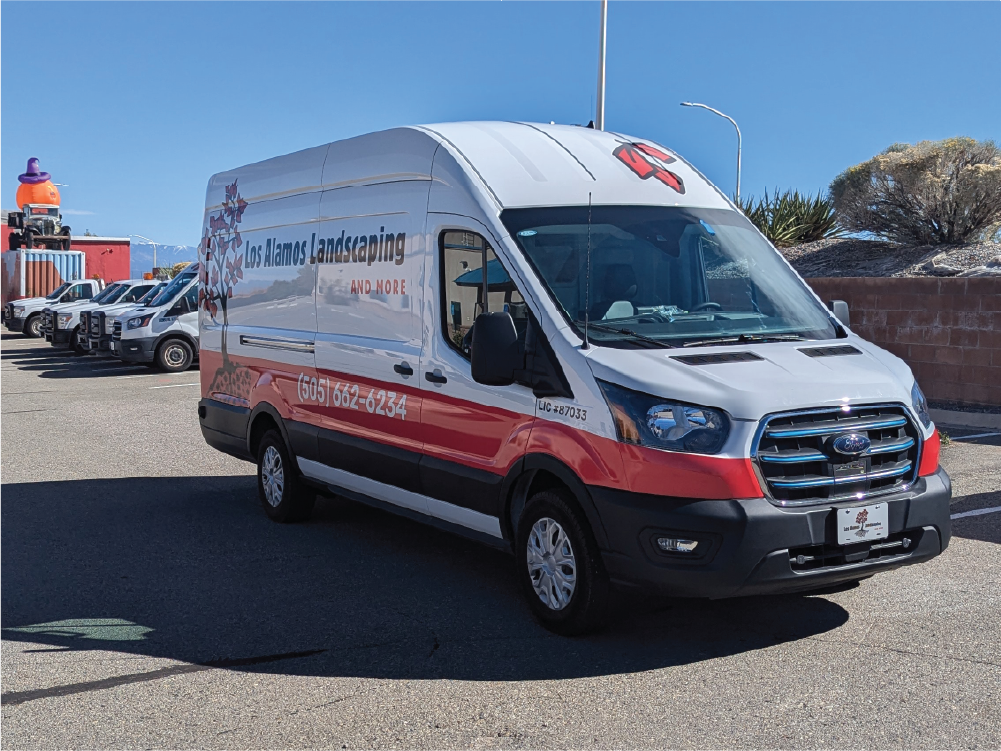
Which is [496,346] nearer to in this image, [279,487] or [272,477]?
[279,487]

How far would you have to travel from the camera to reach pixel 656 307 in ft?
19.5

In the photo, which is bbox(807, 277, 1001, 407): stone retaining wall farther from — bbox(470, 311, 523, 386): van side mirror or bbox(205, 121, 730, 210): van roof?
bbox(470, 311, 523, 386): van side mirror

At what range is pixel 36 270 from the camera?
42.9m

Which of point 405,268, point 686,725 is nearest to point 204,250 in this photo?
point 405,268

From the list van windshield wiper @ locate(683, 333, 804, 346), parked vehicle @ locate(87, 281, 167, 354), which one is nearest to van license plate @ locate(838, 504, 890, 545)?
van windshield wiper @ locate(683, 333, 804, 346)

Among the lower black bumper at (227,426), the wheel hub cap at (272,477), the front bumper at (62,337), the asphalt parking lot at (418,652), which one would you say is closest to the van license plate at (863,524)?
the asphalt parking lot at (418,652)

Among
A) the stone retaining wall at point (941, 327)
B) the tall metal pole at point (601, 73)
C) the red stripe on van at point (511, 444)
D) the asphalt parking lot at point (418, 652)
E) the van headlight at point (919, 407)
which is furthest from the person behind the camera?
the tall metal pole at point (601, 73)

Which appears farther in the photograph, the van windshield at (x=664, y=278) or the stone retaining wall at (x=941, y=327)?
the stone retaining wall at (x=941, y=327)

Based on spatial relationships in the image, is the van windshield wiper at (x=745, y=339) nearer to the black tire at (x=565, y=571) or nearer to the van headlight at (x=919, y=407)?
the van headlight at (x=919, y=407)

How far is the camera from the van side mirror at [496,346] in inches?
220

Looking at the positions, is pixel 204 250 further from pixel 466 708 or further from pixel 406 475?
pixel 466 708

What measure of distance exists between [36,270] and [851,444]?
140 ft

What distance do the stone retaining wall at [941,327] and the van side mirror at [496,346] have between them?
1014cm

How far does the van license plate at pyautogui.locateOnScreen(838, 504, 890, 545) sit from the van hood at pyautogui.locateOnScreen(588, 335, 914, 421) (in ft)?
1.61
